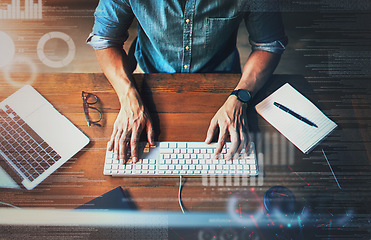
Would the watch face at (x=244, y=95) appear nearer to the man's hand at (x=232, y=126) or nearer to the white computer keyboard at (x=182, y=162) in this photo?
the man's hand at (x=232, y=126)

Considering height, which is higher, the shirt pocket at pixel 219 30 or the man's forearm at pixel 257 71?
the shirt pocket at pixel 219 30

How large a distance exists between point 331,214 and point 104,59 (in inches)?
39.5

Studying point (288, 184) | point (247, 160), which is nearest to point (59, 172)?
point (247, 160)

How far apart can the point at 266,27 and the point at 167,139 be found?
0.60 m

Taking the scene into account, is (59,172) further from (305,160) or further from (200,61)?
A: (305,160)

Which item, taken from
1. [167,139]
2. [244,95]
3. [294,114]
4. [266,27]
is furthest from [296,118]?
[167,139]

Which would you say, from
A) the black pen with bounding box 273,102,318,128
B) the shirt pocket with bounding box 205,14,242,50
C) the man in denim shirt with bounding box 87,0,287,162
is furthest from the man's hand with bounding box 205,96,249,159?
the shirt pocket with bounding box 205,14,242,50

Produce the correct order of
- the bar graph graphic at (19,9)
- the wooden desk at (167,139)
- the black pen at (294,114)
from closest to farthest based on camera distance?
the wooden desk at (167,139) < the black pen at (294,114) < the bar graph graphic at (19,9)

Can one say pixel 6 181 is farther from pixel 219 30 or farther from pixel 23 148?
pixel 219 30

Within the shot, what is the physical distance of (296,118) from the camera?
0.85 m

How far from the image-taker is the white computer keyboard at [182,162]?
76cm

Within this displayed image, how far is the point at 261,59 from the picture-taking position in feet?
3.16

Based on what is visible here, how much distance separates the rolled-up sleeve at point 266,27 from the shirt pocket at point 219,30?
6cm

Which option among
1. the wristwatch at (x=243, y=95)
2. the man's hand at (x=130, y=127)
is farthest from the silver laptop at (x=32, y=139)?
the wristwatch at (x=243, y=95)
